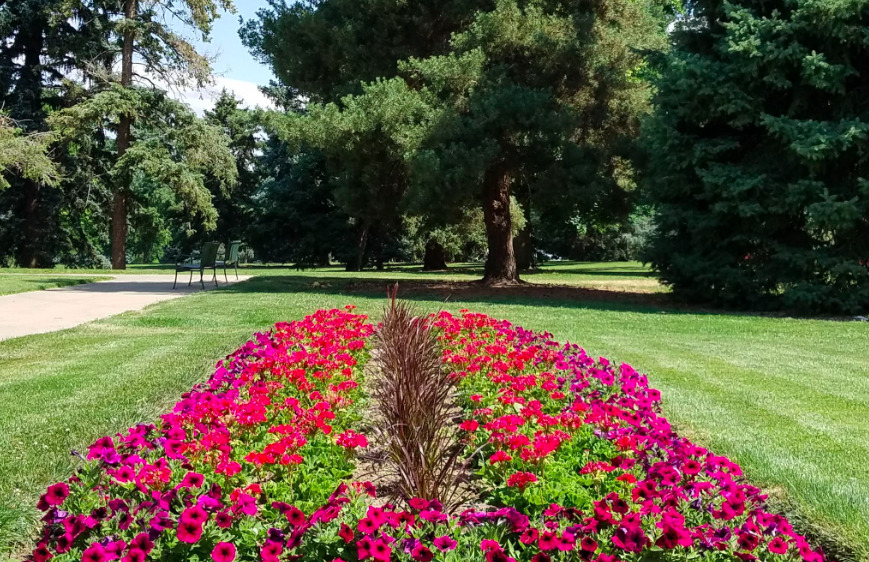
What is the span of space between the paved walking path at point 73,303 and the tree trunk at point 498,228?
612 cm

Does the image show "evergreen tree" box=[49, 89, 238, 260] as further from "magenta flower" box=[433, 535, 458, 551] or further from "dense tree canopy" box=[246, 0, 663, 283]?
"magenta flower" box=[433, 535, 458, 551]

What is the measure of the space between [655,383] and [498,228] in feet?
39.0

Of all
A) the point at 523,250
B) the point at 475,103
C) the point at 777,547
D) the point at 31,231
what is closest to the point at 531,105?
the point at 475,103

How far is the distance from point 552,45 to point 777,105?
4.56m

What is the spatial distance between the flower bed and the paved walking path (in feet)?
16.7

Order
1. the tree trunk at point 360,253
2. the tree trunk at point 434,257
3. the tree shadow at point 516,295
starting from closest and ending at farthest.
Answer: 1. the tree shadow at point 516,295
2. the tree trunk at point 360,253
3. the tree trunk at point 434,257

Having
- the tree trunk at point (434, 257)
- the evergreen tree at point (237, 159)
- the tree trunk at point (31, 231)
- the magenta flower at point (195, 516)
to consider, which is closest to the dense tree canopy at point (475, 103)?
the magenta flower at point (195, 516)

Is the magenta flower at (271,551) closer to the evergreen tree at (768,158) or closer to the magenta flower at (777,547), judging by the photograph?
the magenta flower at (777,547)

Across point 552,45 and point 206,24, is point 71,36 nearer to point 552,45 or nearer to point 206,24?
point 206,24

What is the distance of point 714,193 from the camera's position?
487 inches

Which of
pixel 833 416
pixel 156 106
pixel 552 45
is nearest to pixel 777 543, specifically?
pixel 833 416

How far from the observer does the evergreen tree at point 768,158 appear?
37.2ft

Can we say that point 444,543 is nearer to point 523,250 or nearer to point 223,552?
point 223,552

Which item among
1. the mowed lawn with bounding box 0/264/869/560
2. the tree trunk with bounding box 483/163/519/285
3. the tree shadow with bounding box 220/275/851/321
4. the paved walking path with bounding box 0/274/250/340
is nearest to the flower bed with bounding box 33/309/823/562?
the mowed lawn with bounding box 0/264/869/560
